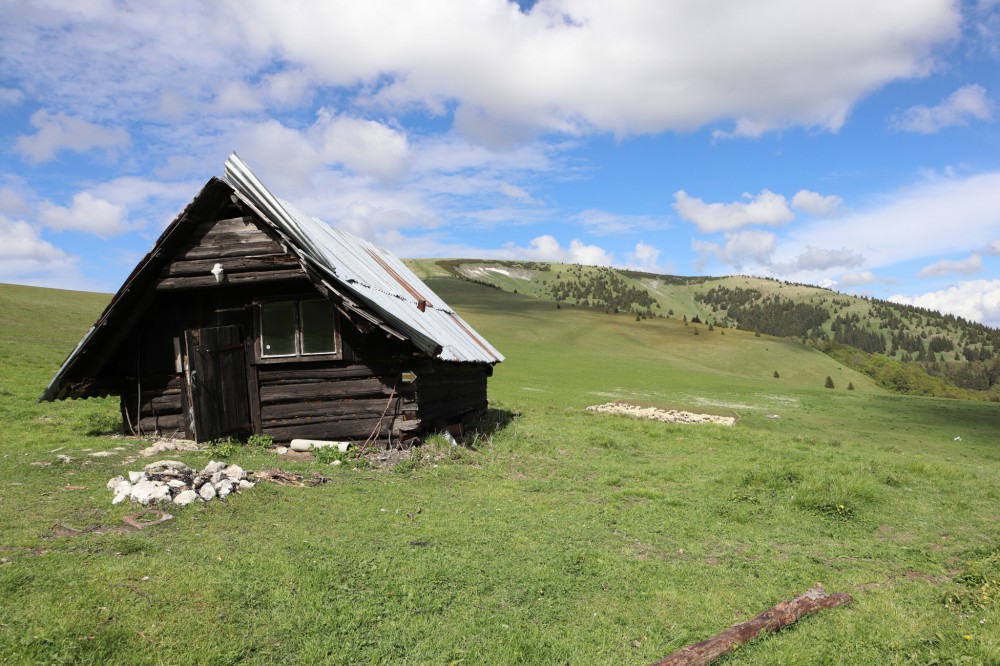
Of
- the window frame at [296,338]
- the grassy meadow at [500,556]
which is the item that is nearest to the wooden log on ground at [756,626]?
the grassy meadow at [500,556]

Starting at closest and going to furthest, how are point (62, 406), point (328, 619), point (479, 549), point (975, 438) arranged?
point (328, 619) < point (479, 549) < point (62, 406) < point (975, 438)

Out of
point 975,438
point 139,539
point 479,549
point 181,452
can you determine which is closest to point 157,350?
point 181,452

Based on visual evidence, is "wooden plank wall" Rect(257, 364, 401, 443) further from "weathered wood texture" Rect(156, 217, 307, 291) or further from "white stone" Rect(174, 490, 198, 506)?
"white stone" Rect(174, 490, 198, 506)

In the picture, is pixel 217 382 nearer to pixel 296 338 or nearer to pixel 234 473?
pixel 296 338

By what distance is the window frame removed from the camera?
14500 mm

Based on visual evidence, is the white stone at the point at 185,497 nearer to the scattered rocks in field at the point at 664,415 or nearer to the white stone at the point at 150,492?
the white stone at the point at 150,492

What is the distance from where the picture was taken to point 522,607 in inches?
267

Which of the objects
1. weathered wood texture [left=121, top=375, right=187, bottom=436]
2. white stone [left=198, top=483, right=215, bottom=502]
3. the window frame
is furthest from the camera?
weathered wood texture [left=121, top=375, right=187, bottom=436]

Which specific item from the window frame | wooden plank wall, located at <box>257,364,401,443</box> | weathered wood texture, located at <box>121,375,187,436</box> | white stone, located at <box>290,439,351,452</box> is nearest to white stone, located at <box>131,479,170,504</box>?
white stone, located at <box>290,439,351,452</box>

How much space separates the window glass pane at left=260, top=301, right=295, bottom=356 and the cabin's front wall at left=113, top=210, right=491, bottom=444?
0.15m

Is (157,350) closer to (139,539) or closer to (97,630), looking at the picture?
(139,539)

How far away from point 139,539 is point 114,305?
28.1ft

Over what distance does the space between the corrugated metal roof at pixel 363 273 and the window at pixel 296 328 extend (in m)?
1.24

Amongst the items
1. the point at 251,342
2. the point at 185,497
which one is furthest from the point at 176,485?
the point at 251,342
